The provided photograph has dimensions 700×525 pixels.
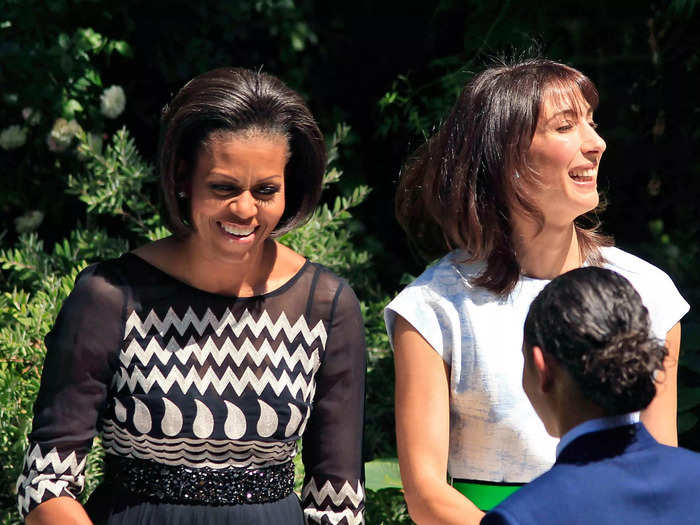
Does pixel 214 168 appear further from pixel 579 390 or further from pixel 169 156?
pixel 579 390

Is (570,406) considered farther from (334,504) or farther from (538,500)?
(334,504)

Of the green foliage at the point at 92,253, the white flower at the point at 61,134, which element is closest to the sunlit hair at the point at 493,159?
the green foliage at the point at 92,253

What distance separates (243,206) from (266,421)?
1.55 feet

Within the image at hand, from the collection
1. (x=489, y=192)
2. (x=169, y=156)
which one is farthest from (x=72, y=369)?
(x=489, y=192)

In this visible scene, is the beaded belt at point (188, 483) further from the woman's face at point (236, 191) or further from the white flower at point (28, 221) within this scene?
the white flower at point (28, 221)

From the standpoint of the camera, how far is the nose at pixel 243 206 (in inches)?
91.4

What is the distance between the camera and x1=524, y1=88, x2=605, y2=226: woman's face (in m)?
2.41

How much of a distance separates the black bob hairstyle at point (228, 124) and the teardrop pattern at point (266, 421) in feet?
1.32

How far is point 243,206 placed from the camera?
2.32 metres

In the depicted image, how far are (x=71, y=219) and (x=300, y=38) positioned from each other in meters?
1.27

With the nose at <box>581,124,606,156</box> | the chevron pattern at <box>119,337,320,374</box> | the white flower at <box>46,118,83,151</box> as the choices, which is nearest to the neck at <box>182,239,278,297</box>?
the chevron pattern at <box>119,337,320,374</box>

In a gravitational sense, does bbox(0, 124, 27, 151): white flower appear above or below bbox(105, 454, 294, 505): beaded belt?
above

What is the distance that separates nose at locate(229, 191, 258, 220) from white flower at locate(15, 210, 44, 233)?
236 centimetres

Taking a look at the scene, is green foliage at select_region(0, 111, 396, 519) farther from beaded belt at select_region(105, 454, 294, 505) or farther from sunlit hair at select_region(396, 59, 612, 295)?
sunlit hair at select_region(396, 59, 612, 295)
